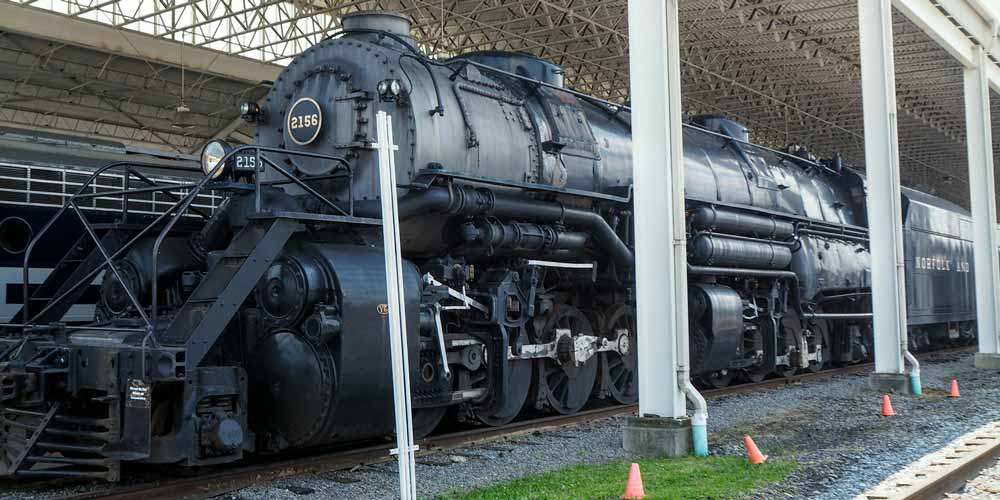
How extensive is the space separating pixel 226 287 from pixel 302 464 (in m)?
1.76

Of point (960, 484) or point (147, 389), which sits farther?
point (960, 484)

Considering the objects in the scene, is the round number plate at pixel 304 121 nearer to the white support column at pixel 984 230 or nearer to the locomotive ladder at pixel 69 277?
the locomotive ladder at pixel 69 277

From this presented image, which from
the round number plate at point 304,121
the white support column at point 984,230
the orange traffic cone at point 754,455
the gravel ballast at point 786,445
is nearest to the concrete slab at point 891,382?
the gravel ballast at point 786,445

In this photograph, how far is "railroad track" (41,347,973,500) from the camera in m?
6.61

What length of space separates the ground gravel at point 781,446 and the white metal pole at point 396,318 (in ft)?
5.56

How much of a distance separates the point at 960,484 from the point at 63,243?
9604mm

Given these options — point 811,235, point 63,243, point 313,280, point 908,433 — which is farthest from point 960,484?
point 63,243

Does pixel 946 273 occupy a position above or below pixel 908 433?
above

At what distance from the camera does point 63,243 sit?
34.4 ft

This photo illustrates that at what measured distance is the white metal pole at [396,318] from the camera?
4.91 m

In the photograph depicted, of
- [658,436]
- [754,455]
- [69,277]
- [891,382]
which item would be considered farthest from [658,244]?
[891,382]

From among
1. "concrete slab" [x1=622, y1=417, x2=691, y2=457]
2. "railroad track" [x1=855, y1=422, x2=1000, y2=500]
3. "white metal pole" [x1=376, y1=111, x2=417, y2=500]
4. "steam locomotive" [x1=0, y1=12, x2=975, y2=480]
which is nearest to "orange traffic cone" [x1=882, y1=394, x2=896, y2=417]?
"railroad track" [x1=855, y1=422, x2=1000, y2=500]

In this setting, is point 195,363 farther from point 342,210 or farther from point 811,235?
point 811,235

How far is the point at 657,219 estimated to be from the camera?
8.39 metres
